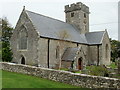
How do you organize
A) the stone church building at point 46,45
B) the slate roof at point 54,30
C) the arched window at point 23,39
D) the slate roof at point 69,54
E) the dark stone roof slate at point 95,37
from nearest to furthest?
the stone church building at point 46,45
the slate roof at point 54,30
the arched window at point 23,39
the slate roof at point 69,54
the dark stone roof slate at point 95,37

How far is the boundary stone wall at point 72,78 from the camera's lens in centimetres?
1459

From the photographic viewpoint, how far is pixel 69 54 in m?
34.3

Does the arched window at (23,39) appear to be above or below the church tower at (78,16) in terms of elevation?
below

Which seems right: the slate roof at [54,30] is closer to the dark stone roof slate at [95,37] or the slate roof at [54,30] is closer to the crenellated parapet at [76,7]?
the dark stone roof slate at [95,37]

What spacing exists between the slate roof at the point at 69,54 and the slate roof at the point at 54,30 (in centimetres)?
221

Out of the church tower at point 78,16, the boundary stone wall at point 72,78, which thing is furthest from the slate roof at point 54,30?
the boundary stone wall at point 72,78

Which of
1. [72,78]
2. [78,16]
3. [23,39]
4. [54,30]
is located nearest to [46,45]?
[23,39]

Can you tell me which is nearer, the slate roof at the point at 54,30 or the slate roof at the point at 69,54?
the slate roof at the point at 54,30

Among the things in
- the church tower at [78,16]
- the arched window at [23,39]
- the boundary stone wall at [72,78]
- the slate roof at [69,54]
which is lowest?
the boundary stone wall at [72,78]

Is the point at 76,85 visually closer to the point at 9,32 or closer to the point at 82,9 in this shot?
the point at 82,9

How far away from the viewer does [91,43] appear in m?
42.0

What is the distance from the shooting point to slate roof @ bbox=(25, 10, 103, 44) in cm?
3253

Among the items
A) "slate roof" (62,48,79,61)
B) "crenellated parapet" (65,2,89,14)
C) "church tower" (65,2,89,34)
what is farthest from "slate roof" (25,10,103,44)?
"crenellated parapet" (65,2,89,14)

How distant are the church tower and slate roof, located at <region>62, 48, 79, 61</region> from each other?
11.0 metres
